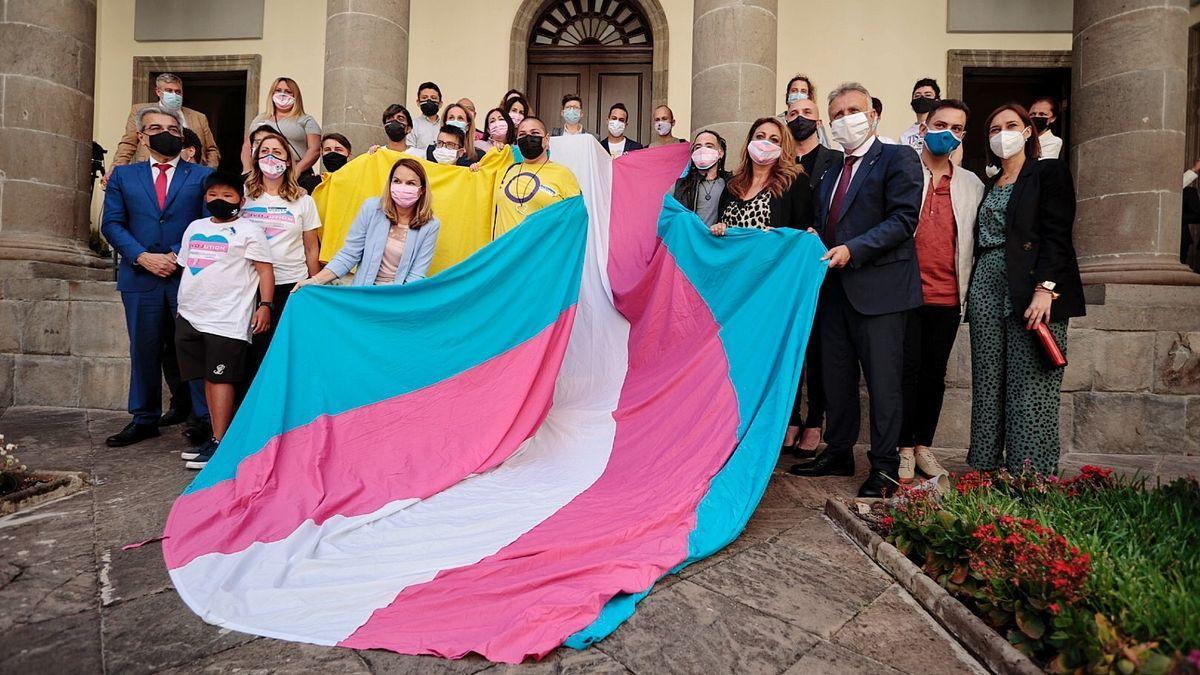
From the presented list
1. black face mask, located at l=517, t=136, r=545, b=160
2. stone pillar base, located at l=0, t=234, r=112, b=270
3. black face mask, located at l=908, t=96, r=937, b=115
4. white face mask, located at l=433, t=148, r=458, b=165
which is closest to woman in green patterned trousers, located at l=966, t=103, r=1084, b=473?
black face mask, located at l=908, t=96, r=937, b=115

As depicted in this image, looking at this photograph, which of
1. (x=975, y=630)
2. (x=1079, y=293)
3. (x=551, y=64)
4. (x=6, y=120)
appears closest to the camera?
(x=975, y=630)

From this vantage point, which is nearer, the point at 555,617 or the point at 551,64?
the point at 555,617

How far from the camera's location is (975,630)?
2.10m

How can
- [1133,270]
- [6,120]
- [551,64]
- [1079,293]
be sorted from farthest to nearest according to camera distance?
[551,64] → [6,120] → [1133,270] → [1079,293]

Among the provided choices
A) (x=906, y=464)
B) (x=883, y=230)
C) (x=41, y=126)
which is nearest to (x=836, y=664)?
(x=906, y=464)

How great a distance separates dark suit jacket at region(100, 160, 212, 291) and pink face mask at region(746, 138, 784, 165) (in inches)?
147

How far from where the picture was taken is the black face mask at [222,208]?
4000mm

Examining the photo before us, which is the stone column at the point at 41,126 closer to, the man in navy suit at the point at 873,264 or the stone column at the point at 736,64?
the stone column at the point at 736,64

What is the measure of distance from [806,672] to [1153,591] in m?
0.97

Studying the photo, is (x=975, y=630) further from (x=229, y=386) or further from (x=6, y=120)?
(x=6, y=120)

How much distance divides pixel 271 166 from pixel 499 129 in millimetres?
1825

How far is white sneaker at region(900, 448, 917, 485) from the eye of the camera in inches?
143

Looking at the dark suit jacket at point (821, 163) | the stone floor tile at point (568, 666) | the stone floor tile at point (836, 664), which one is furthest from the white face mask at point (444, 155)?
the stone floor tile at point (836, 664)

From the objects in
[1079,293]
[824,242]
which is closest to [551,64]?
[824,242]
